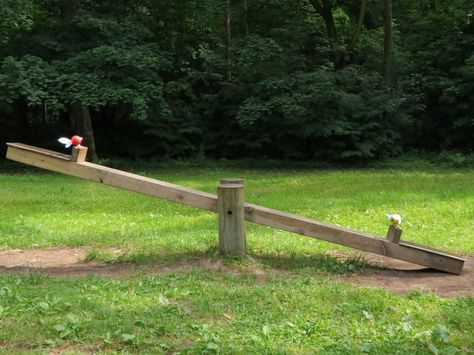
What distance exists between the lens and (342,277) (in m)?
5.65

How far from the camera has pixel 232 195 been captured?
5.62 metres

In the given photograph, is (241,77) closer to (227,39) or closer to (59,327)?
(227,39)

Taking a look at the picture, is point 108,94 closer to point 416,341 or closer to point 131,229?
point 131,229

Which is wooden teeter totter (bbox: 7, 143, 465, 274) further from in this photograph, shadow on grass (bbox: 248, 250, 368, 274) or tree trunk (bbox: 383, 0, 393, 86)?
tree trunk (bbox: 383, 0, 393, 86)

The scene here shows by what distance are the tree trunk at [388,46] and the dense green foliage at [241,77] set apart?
0.30m

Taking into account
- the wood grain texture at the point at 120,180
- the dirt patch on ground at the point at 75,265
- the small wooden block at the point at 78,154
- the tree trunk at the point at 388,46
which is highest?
the tree trunk at the point at 388,46

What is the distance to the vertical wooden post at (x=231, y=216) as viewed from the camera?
18.5ft

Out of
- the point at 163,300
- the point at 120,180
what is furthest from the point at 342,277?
the point at 120,180

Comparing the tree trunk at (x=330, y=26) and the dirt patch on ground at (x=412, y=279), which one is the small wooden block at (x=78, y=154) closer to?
the dirt patch on ground at (x=412, y=279)

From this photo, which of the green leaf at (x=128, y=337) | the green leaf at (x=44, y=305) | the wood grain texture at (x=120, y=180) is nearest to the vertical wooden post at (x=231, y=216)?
the wood grain texture at (x=120, y=180)

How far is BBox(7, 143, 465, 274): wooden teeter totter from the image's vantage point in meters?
5.71

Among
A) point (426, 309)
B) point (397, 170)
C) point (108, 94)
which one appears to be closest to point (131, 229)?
point (426, 309)

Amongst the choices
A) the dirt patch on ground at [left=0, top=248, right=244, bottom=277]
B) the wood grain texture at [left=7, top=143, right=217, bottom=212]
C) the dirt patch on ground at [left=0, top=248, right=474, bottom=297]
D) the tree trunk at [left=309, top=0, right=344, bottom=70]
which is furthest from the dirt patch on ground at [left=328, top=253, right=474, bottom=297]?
the tree trunk at [left=309, top=0, right=344, bottom=70]

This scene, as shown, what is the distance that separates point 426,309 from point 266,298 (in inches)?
47.7
